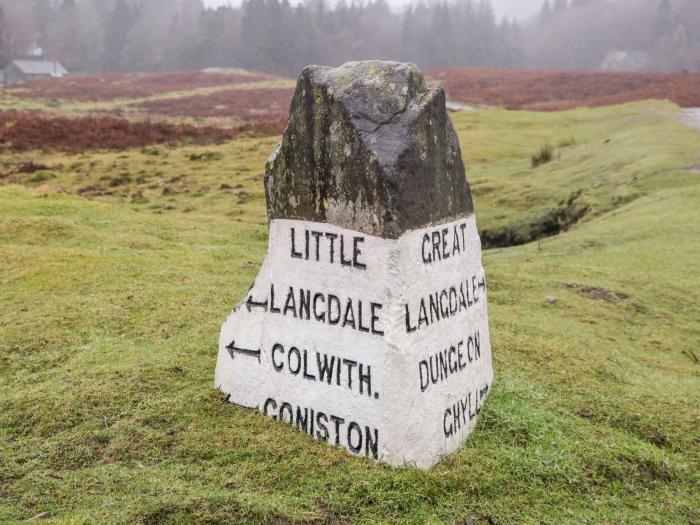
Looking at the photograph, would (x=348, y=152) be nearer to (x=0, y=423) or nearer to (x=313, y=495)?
(x=313, y=495)

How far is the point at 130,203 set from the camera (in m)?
21.2

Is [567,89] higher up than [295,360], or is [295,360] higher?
[567,89]

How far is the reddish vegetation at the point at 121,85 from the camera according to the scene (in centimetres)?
6756

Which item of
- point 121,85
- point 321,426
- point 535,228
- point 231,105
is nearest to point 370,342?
point 321,426

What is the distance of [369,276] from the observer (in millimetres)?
5176

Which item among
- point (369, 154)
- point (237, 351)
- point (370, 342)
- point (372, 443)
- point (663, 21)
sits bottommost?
point (372, 443)

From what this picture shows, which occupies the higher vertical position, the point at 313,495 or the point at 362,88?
the point at 362,88

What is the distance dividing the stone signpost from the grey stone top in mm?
10

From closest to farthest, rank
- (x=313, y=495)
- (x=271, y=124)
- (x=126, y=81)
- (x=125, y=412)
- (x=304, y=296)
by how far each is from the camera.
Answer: (x=313, y=495) → (x=304, y=296) → (x=125, y=412) → (x=271, y=124) → (x=126, y=81)

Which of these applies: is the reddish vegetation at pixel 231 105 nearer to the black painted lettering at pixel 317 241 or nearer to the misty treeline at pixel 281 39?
the misty treeline at pixel 281 39

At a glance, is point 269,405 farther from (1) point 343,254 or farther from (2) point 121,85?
(2) point 121,85

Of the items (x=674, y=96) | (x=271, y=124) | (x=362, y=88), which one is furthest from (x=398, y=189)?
(x=674, y=96)

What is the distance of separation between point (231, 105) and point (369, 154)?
2353 inches

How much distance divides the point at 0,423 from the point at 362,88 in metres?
3.93
